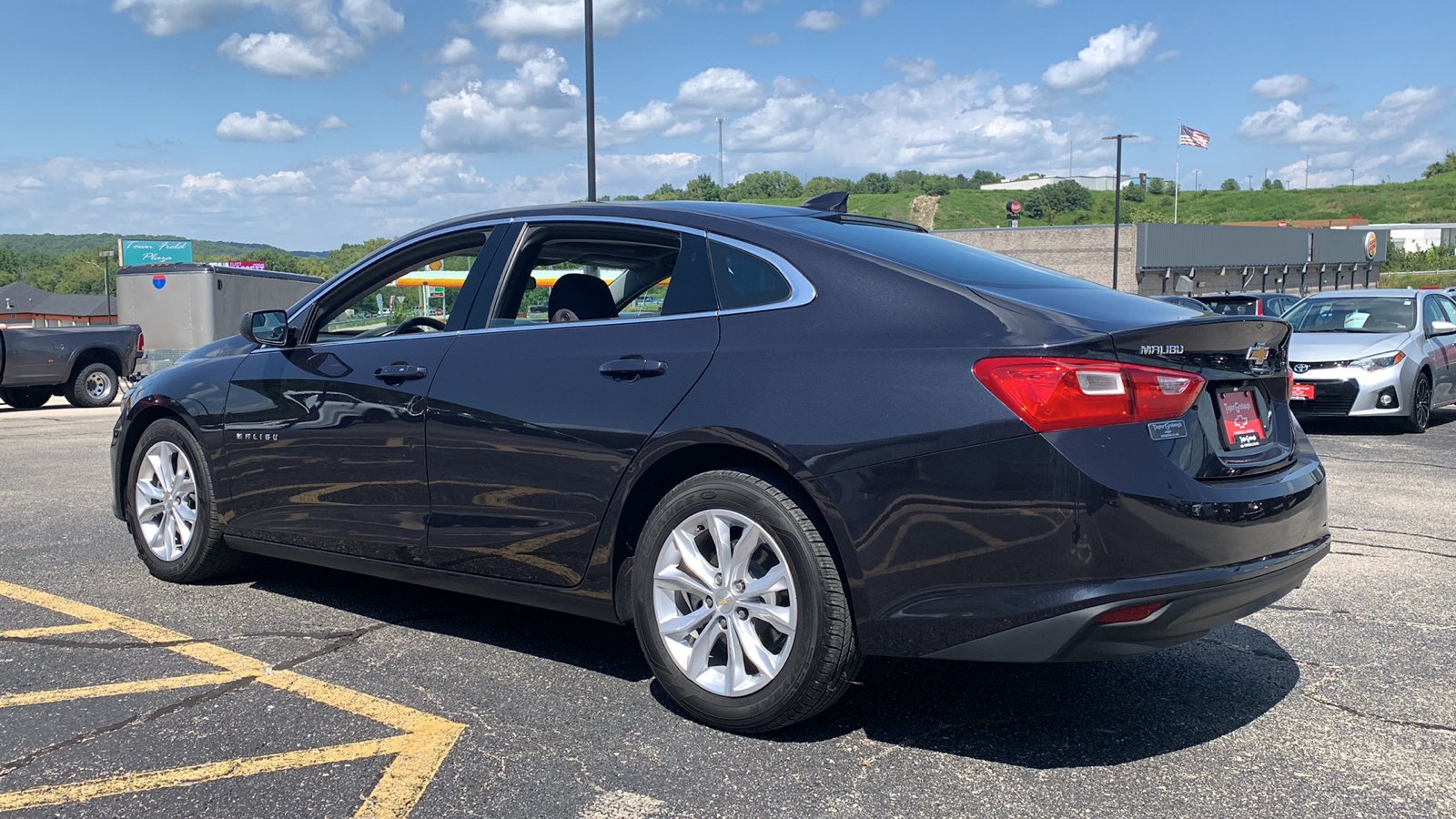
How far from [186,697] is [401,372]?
1.32 meters

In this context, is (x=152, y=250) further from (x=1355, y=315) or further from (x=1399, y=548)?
(x=1399, y=548)

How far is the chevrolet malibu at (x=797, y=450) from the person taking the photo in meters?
3.05

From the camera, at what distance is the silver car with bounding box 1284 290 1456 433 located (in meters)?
11.9

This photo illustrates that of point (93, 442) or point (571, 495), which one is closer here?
point (571, 495)

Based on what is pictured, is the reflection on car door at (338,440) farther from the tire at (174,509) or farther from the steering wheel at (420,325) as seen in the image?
the tire at (174,509)

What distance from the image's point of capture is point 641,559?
3.66 meters

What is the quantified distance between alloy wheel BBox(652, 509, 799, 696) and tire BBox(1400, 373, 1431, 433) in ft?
36.2

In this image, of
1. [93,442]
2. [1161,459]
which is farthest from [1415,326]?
[93,442]

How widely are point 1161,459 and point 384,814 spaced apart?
86.2 inches

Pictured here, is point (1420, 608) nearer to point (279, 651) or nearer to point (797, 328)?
point (797, 328)

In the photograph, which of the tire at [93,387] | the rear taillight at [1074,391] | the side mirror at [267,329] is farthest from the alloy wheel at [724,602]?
the tire at [93,387]

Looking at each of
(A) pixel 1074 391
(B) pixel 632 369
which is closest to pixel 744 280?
(B) pixel 632 369

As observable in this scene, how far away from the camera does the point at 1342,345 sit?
1226 centimetres

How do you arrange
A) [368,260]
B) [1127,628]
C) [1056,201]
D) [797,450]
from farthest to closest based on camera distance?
1. [1056,201]
2. [368,260]
3. [797,450]
4. [1127,628]
